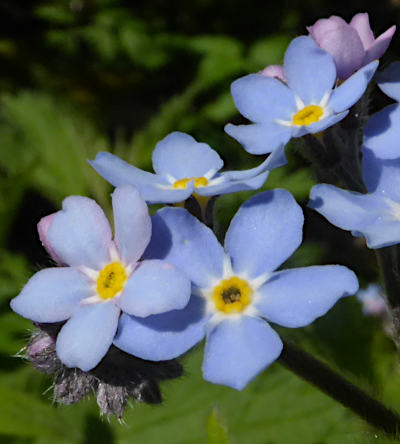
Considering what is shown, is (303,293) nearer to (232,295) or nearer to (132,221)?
(232,295)

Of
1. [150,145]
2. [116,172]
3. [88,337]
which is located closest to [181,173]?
[116,172]

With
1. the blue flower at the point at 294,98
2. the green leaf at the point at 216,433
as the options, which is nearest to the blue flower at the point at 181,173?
the blue flower at the point at 294,98

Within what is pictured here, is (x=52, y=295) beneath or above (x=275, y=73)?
beneath

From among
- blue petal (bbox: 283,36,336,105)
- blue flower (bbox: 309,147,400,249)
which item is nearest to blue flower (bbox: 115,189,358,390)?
blue flower (bbox: 309,147,400,249)

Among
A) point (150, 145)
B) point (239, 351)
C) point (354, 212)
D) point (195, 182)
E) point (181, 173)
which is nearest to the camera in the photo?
point (239, 351)

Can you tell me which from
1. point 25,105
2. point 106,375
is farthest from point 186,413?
point 25,105

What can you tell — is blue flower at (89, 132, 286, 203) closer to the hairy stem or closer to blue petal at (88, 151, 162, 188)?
blue petal at (88, 151, 162, 188)

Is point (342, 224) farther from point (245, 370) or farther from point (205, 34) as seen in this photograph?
point (205, 34)

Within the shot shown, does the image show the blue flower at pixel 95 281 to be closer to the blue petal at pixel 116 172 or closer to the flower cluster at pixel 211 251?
the flower cluster at pixel 211 251
